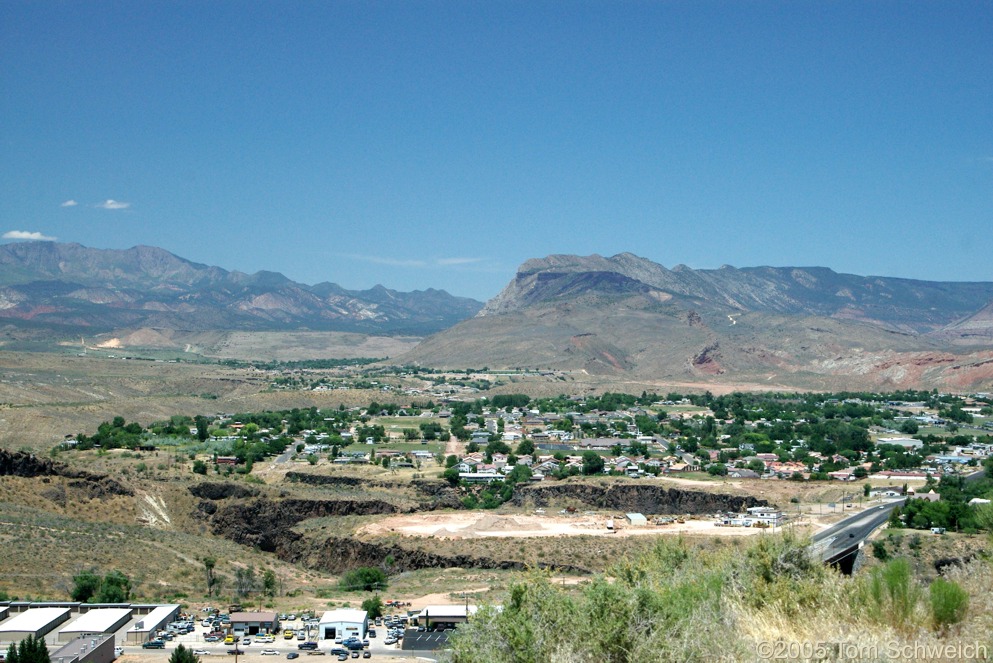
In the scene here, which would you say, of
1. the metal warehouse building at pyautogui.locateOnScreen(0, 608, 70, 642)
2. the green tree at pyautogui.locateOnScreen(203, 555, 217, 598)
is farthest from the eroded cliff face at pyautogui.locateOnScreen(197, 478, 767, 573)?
the metal warehouse building at pyautogui.locateOnScreen(0, 608, 70, 642)

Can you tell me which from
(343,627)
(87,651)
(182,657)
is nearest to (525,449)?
(343,627)

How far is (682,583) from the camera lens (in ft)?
59.7

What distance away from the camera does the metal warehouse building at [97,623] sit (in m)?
33.6

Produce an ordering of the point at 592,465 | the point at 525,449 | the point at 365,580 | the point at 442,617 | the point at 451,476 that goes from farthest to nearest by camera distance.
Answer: the point at 525,449 → the point at 592,465 → the point at 451,476 → the point at 365,580 → the point at 442,617

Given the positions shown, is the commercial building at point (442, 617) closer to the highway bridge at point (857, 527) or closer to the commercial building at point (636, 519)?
the highway bridge at point (857, 527)

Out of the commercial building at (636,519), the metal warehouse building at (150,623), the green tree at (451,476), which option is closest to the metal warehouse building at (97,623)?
the metal warehouse building at (150,623)

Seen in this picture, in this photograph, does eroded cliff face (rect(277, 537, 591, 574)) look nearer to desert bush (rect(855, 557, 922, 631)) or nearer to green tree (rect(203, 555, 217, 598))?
green tree (rect(203, 555, 217, 598))

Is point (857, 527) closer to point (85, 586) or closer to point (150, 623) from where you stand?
point (150, 623)

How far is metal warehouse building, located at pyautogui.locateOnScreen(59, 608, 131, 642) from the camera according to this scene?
3362cm

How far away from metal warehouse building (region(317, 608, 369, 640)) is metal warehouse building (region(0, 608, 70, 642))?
8.89 metres

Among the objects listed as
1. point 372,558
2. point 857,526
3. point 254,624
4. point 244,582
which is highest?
point 857,526

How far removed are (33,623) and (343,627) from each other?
10454 millimetres

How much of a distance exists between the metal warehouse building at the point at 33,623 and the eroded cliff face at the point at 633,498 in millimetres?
37946

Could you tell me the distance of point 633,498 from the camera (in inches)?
2729
